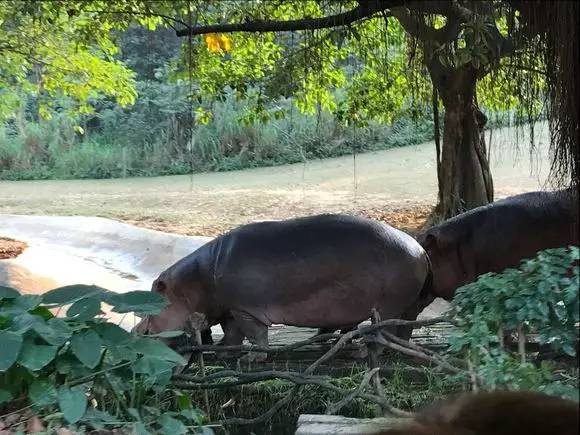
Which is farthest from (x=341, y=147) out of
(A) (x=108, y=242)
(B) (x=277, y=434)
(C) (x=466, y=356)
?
(C) (x=466, y=356)

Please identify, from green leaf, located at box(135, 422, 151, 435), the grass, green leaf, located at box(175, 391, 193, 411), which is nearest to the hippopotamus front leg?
the grass

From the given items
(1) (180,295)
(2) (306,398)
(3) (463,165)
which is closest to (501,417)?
(2) (306,398)

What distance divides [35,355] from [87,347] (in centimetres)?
17

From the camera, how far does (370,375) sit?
3.00m

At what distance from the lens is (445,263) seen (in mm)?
5035

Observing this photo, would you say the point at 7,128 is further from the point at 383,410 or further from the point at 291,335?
the point at 383,410

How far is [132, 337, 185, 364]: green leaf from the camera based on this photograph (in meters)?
2.68

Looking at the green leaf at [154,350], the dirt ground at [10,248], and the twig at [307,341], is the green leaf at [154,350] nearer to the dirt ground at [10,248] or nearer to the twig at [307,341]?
the twig at [307,341]

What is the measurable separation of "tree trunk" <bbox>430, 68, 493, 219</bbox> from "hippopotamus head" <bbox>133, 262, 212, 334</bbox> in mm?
3693

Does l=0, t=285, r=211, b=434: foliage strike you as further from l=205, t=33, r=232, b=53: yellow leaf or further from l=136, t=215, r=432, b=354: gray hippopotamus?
l=205, t=33, r=232, b=53: yellow leaf

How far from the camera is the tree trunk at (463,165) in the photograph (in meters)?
7.38

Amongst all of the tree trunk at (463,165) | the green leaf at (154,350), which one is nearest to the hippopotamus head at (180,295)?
the green leaf at (154,350)

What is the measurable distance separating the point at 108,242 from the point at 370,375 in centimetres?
657

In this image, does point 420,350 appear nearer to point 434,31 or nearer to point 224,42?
point 434,31
